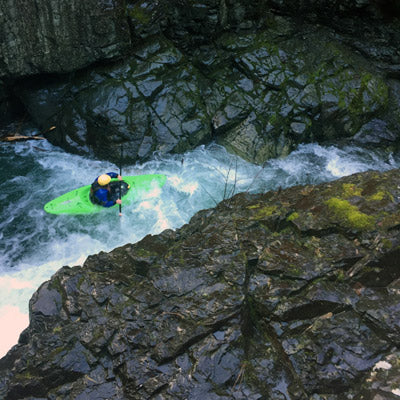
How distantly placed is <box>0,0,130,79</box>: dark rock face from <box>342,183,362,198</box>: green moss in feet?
15.8

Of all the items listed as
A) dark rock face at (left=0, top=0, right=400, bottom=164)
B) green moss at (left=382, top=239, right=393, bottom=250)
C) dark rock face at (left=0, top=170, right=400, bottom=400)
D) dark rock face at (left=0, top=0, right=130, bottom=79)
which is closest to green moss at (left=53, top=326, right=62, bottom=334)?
dark rock face at (left=0, top=170, right=400, bottom=400)

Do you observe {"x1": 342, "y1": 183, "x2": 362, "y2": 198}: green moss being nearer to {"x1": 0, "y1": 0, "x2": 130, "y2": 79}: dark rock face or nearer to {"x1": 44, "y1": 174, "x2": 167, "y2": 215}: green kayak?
{"x1": 44, "y1": 174, "x2": 167, "y2": 215}: green kayak

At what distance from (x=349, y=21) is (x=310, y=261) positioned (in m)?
5.97

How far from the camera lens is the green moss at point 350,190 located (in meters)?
3.66

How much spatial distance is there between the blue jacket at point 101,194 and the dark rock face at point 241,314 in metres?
2.08

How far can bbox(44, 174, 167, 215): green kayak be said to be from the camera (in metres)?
5.86

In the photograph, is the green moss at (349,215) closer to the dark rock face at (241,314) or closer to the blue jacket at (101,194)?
the dark rock face at (241,314)

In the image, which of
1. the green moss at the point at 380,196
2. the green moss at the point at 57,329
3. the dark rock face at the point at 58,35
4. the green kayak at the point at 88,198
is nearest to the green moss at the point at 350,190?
the green moss at the point at 380,196

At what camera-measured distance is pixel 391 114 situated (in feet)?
23.6

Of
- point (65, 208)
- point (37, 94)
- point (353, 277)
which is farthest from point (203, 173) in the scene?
point (353, 277)

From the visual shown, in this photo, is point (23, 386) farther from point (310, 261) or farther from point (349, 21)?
point (349, 21)

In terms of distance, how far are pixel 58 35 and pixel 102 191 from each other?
284cm

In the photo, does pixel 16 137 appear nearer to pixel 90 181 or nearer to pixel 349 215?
pixel 90 181

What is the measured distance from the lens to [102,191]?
18.8ft
